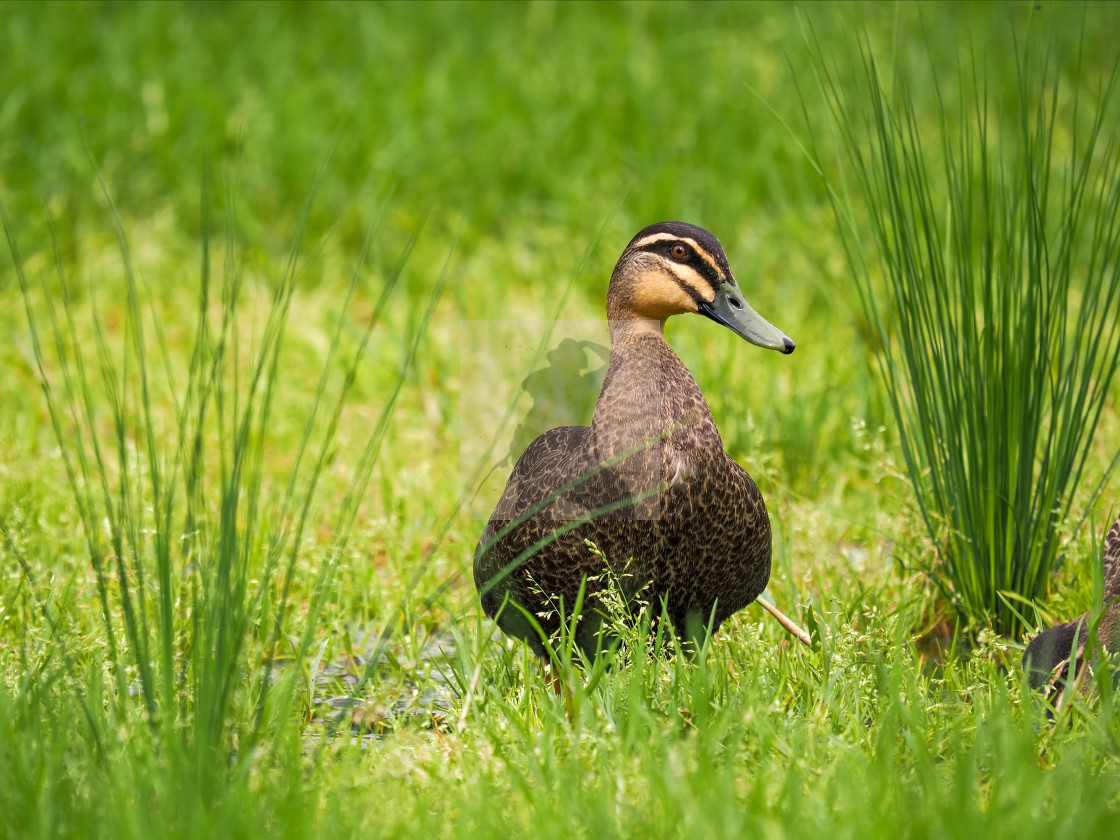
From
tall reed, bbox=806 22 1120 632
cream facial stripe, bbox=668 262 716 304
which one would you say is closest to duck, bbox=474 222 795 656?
cream facial stripe, bbox=668 262 716 304

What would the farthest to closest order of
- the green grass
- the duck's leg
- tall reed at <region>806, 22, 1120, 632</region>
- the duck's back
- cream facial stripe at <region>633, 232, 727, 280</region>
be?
tall reed at <region>806, 22, 1120, 632</region>, the duck's leg, cream facial stripe at <region>633, 232, 727, 280</region>, the duck's back, the green grass

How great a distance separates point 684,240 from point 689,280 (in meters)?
0.08

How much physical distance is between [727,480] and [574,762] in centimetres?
69

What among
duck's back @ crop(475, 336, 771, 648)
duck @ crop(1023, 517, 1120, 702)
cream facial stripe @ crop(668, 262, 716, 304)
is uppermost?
cream facial stripe @ crop(668, 262, 716, 304)

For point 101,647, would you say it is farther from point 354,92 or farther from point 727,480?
point 354,92

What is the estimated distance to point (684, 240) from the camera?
266cm

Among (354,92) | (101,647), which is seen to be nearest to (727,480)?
(101,647)

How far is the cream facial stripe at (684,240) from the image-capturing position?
2652 mm

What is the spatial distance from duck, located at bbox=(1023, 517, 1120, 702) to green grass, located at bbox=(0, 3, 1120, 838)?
0.09 metres

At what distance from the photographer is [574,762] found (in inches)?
86.8

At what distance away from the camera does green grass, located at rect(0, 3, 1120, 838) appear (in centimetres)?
212

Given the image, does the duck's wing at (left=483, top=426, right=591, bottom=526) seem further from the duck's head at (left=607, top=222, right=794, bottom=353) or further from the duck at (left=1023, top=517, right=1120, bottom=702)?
the duck at (left=1023, top=517, right=1120, bottom=702)

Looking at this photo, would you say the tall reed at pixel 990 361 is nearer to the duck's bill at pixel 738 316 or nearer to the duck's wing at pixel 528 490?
the duck's bill at pixel 738 316

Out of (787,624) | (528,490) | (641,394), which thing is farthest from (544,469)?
(787,624)
